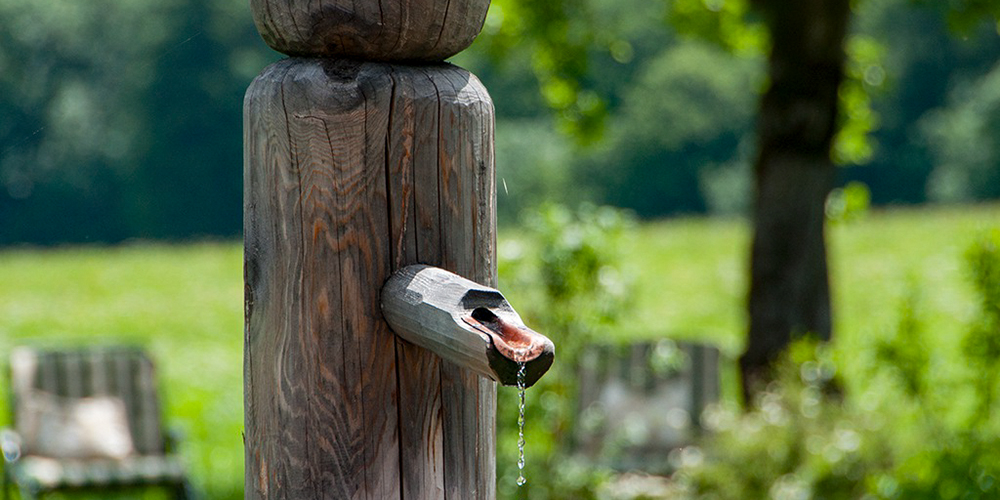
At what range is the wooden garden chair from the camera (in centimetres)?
543

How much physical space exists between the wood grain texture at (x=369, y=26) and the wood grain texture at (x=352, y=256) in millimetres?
24

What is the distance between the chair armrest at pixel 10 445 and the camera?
5312 mm

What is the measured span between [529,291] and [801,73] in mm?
1751

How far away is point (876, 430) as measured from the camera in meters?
4.54

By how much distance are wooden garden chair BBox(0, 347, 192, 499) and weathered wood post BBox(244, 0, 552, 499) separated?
4.26m

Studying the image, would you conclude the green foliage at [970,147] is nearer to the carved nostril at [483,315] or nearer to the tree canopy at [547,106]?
the tree canopy at [547,106]

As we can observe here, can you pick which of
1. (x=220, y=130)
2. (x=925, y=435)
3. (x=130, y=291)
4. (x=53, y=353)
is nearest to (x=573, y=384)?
(x=925, y=435)

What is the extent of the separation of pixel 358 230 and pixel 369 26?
263mm

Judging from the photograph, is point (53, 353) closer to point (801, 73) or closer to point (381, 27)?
A: point (801, 73)

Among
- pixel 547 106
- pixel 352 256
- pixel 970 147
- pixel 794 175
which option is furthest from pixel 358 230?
pixel 970 147

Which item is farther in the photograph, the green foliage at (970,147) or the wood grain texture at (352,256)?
the green foliage at (970,147)

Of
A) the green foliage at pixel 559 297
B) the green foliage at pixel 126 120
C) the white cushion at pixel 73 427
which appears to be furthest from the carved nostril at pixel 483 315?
the green foliage at pixel 126 120

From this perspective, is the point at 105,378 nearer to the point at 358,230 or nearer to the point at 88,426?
the point at 88,426

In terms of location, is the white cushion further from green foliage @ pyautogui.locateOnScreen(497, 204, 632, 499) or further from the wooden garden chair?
green foliage @ pyautogui.locateOnScreen(497, 204, 632, 499)
